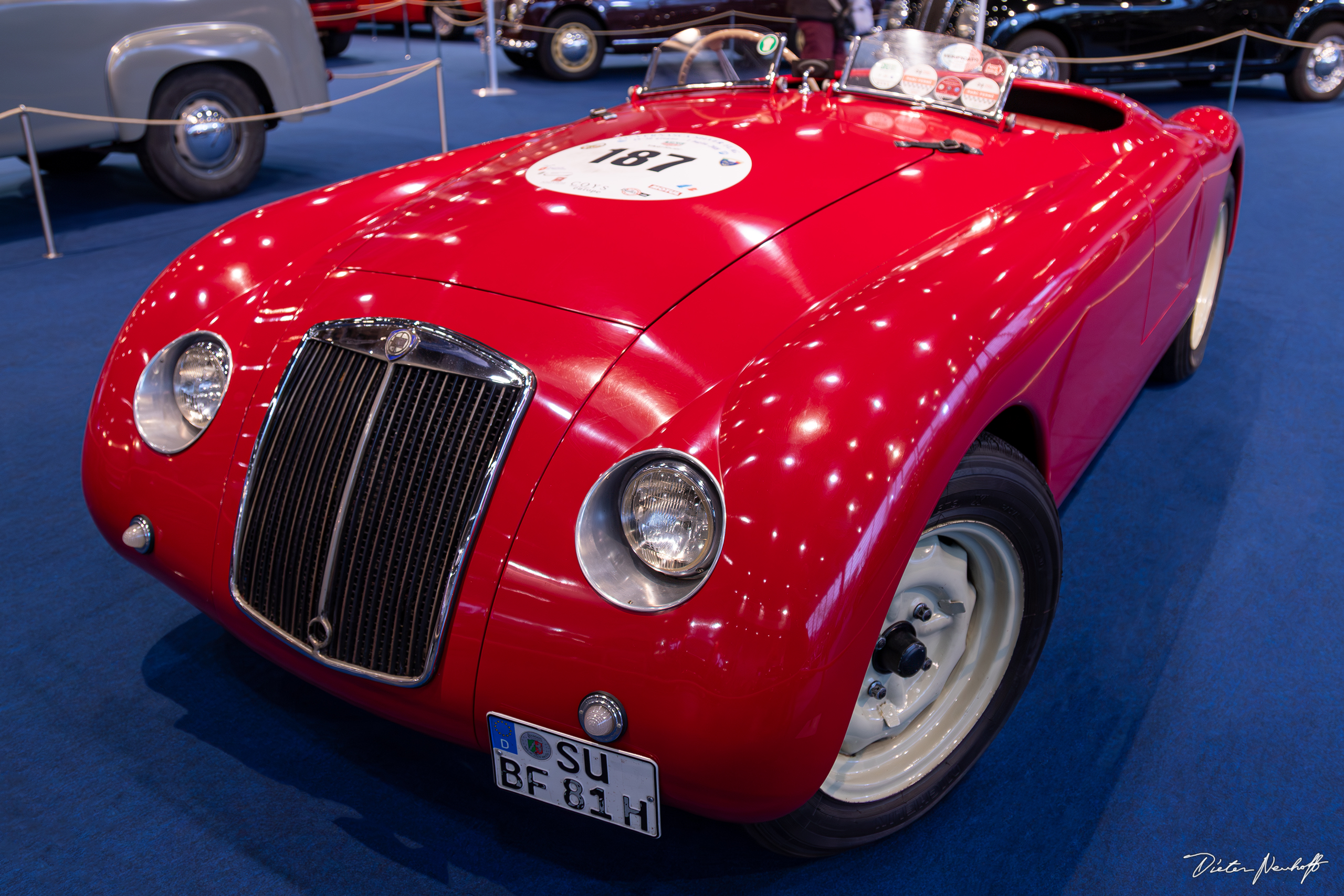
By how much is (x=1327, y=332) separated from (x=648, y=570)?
3.80m

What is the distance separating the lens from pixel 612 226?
2045mm

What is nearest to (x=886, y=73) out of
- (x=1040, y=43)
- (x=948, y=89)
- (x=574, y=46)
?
(x=948, y=89)

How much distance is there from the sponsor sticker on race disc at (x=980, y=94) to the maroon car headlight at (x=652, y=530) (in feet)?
6.31

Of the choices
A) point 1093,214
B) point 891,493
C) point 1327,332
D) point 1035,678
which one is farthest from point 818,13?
point 891,493

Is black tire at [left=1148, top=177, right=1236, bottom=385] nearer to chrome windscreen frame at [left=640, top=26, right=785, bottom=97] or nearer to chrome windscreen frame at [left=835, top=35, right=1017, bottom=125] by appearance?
chrome windscreen frame at [left=835, top=35, right=1017, bottom=125]

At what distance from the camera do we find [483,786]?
1.97 metres

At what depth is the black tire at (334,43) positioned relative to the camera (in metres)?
11.9

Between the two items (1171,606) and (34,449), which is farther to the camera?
(34,449)

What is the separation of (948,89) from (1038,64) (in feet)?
19.7

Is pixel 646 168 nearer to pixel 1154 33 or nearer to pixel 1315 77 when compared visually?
pixel 1154 33

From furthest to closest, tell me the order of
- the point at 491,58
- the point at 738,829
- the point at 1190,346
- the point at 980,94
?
the point at 491,58, the point at 1190,346, the point at 980,94, the point at 738,829

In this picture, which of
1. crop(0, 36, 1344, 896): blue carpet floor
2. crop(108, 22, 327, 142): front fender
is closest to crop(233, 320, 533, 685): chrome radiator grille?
crop(0, 36, 1344, 896): blue carpet floor

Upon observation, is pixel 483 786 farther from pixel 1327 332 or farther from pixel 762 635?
pixel 1327 332

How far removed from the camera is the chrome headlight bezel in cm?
190
